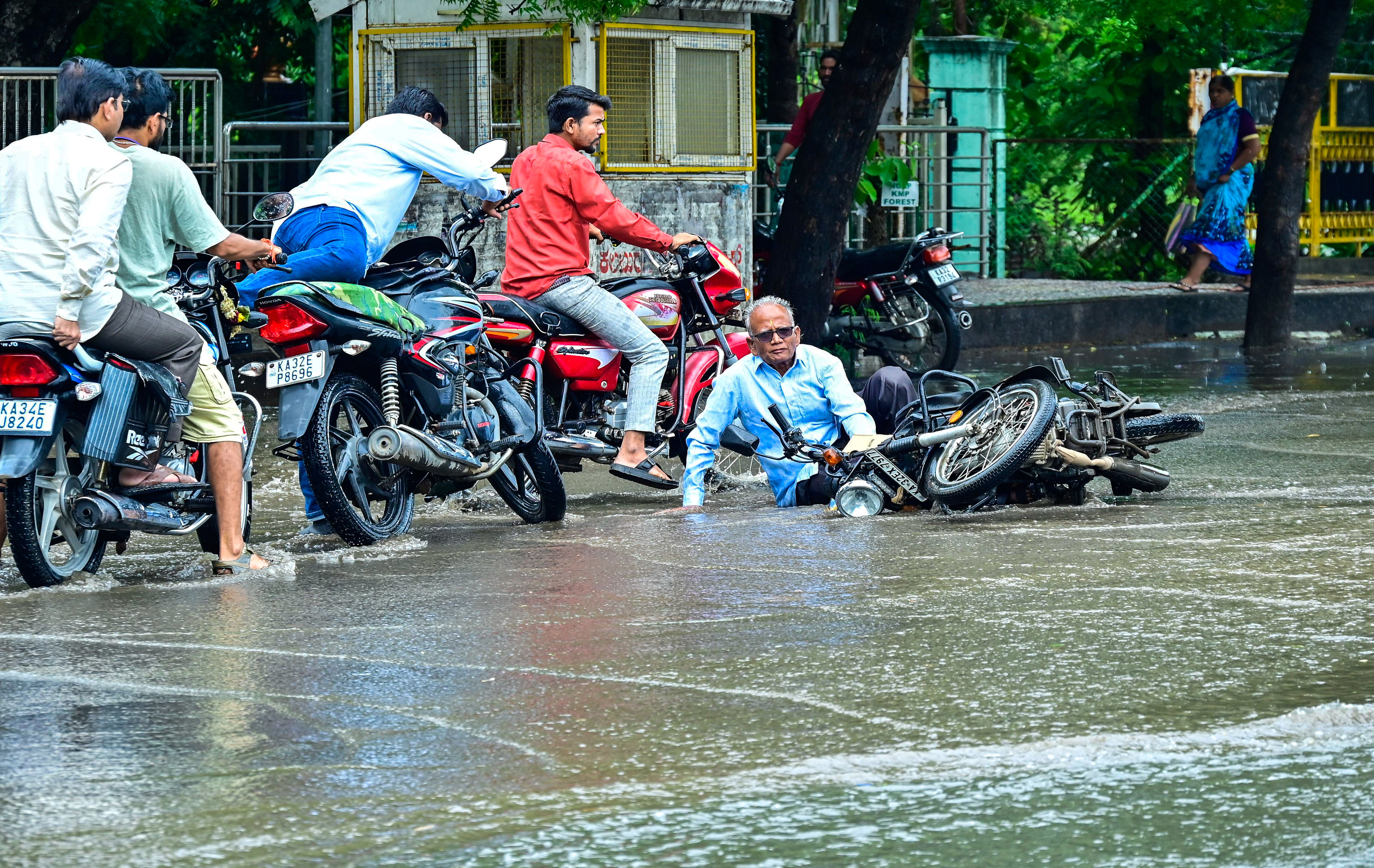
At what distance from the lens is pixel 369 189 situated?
8102 millimetres

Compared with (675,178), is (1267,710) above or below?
below

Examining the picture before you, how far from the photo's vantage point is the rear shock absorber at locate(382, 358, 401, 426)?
7488mm

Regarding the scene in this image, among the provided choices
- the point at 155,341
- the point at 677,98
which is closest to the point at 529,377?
the point at 155,341

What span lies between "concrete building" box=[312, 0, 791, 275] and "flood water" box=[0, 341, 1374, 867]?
270 inches

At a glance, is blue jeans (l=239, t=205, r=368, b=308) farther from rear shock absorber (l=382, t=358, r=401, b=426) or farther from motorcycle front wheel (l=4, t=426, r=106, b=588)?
motorcycle front wheel (l=4, t=426, r=106, b=588)

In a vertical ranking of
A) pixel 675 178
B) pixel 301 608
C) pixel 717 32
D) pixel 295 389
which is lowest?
pixel 301 608

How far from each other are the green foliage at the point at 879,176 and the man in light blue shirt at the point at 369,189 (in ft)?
34.6

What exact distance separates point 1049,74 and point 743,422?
2319cm

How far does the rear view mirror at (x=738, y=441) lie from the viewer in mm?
8875

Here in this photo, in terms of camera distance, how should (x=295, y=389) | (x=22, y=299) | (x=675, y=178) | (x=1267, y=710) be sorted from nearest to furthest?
(x=1267, y=710) → (x=22, y=299) → (x=295, y=389) → (x=675, y=178)

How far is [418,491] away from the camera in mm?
7816

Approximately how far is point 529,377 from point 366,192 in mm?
1198

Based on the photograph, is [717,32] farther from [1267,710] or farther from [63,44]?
[1267,710]

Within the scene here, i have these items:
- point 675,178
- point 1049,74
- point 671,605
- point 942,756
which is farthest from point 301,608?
point 1049,74
